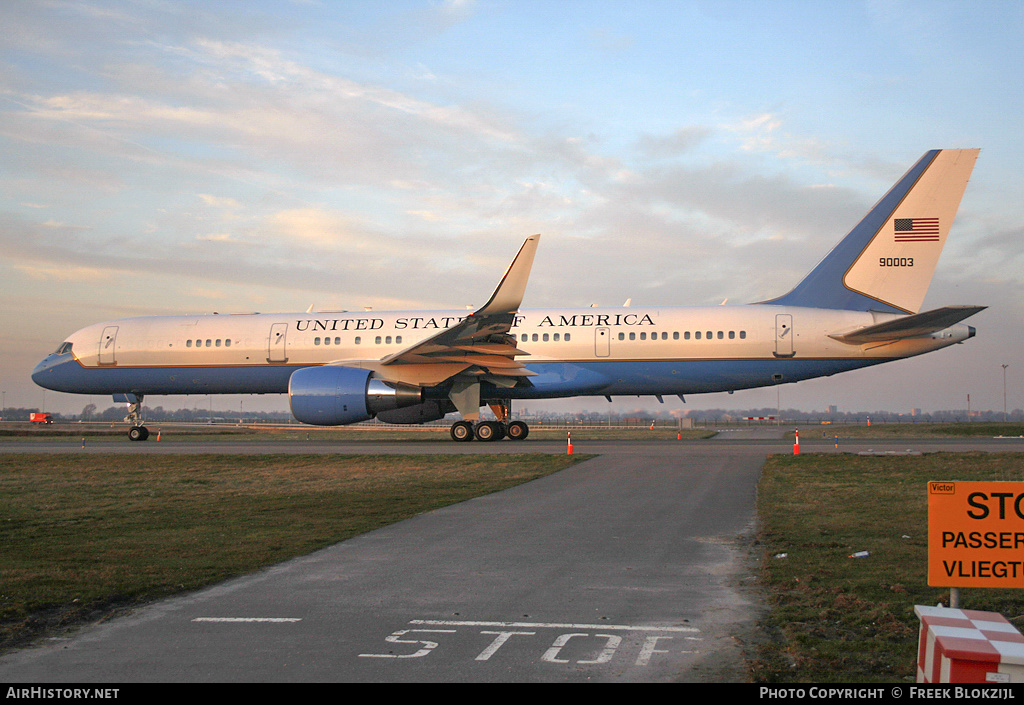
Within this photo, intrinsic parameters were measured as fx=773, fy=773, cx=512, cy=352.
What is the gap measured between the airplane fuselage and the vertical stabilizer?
1.04m

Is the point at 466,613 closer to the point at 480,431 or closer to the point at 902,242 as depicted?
the point at 480,431

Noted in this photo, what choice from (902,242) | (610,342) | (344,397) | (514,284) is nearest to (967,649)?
(514,284)

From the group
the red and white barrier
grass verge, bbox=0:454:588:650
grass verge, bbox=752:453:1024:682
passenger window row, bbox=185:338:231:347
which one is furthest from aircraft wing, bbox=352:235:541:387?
the red and white barrier

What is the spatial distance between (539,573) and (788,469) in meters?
10.6

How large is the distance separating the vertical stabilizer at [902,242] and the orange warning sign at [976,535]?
2193 cm

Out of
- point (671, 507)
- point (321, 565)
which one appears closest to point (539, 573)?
point (321, 565)

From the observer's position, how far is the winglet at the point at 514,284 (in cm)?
2047

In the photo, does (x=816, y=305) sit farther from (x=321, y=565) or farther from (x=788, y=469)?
(x=321, y=565)

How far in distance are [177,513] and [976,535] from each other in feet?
33.7

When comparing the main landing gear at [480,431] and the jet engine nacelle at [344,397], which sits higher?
the jet engine nacelle at [344,397]

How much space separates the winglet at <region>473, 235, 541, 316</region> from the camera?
20.5 meters

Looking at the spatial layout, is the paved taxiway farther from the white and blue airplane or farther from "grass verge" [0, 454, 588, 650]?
the white and blue airplane

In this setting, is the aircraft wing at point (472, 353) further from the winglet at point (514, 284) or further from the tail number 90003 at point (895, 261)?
the tail number 90003 at point (895, 261)

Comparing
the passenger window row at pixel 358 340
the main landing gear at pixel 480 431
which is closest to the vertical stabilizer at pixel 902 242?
the main landing gear at pixel 480 431
